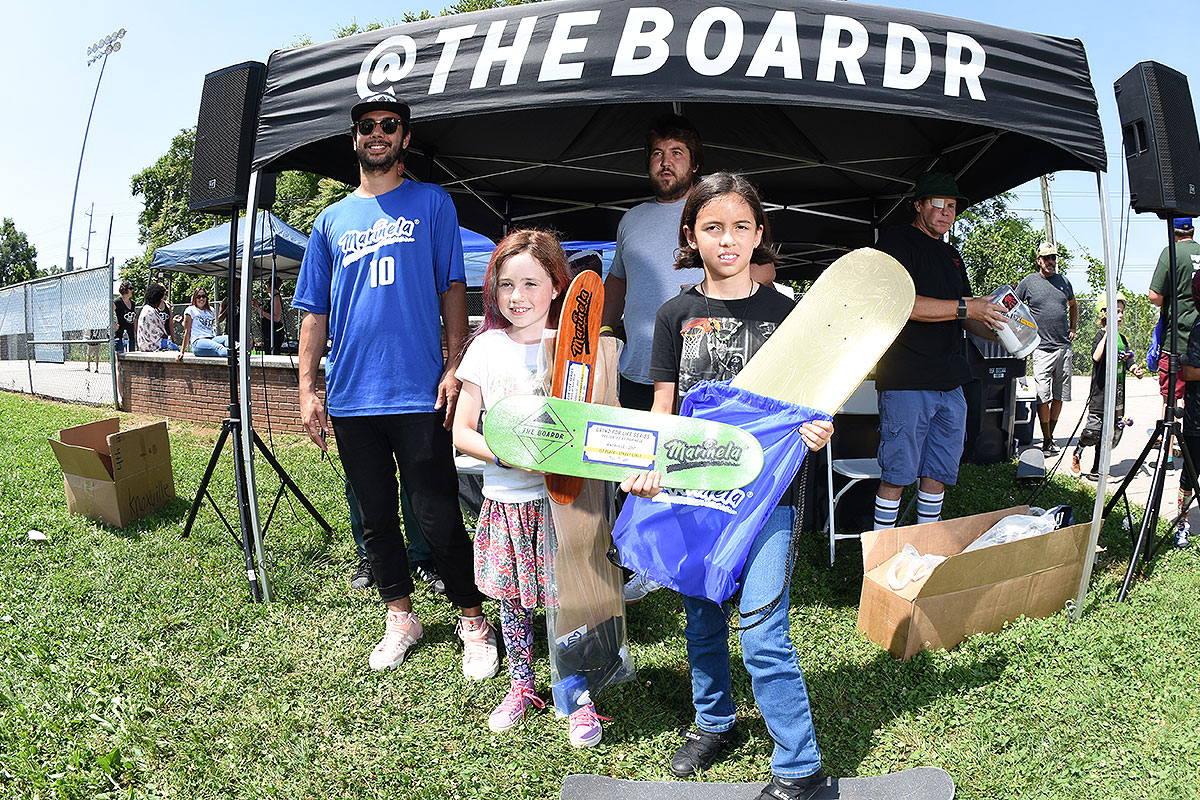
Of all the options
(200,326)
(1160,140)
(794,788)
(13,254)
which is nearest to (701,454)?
(794,788)

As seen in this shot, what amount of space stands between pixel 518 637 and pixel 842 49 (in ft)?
7.08

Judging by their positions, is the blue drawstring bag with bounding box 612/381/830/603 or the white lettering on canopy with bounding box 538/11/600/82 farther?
the white lettering on canopy with bounding box 538/11/600/82

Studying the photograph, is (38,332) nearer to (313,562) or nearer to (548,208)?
(548,208)

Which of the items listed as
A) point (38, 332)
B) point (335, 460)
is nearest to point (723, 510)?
point (335, 460)

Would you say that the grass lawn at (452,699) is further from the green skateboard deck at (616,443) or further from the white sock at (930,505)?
the green skateboard deck at (616,443)

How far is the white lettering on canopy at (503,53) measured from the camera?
2.43 m

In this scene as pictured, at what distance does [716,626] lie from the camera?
197 centimetres

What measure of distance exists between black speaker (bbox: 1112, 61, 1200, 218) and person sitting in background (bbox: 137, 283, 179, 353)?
402 inches

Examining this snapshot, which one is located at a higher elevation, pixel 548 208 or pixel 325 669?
pixel 548 208

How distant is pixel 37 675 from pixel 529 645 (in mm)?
1801

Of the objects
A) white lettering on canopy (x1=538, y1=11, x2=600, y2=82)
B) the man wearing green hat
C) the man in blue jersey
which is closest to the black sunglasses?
the man in blue jersey

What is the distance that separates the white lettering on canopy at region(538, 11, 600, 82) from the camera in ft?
7.79

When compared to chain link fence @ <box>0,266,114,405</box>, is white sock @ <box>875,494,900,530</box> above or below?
below

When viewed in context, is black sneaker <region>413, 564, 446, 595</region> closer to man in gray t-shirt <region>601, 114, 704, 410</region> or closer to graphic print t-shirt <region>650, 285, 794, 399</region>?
man in gray t-shirt <region>601, 114, 704, 410</region>
